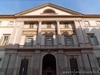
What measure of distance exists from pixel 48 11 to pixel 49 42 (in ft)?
28.4

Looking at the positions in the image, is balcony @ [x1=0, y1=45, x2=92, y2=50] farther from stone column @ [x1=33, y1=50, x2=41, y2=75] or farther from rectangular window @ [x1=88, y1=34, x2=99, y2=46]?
rectangular window @ [x1=88, y1=34, x2=99, y2=46]

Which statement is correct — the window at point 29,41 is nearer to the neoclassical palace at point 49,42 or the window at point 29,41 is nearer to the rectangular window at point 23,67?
the neoclassical palace at point 49,42

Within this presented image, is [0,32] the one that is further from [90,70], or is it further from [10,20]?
[90,70]

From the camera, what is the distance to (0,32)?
22484 millimetres

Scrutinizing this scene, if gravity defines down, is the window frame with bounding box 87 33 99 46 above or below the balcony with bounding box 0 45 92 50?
above

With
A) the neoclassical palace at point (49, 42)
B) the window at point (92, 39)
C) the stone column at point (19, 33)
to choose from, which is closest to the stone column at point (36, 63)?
the neoclassical palace at point (49, 42)

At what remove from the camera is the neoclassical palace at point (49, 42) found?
17.7 m

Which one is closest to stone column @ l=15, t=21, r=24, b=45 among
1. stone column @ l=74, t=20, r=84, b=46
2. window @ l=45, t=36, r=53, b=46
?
window @ l=45, t=36, r=53, b=46

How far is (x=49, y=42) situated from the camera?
2112 cm

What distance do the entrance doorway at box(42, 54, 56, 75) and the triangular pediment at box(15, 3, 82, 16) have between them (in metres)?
10.2

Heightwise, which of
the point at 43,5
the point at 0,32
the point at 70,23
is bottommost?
the point at 0,32

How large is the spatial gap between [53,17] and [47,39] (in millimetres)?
5347

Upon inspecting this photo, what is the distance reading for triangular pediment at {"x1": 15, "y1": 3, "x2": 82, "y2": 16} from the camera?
2509 centimetres

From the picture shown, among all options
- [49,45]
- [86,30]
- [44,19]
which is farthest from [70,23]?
[49,45]
